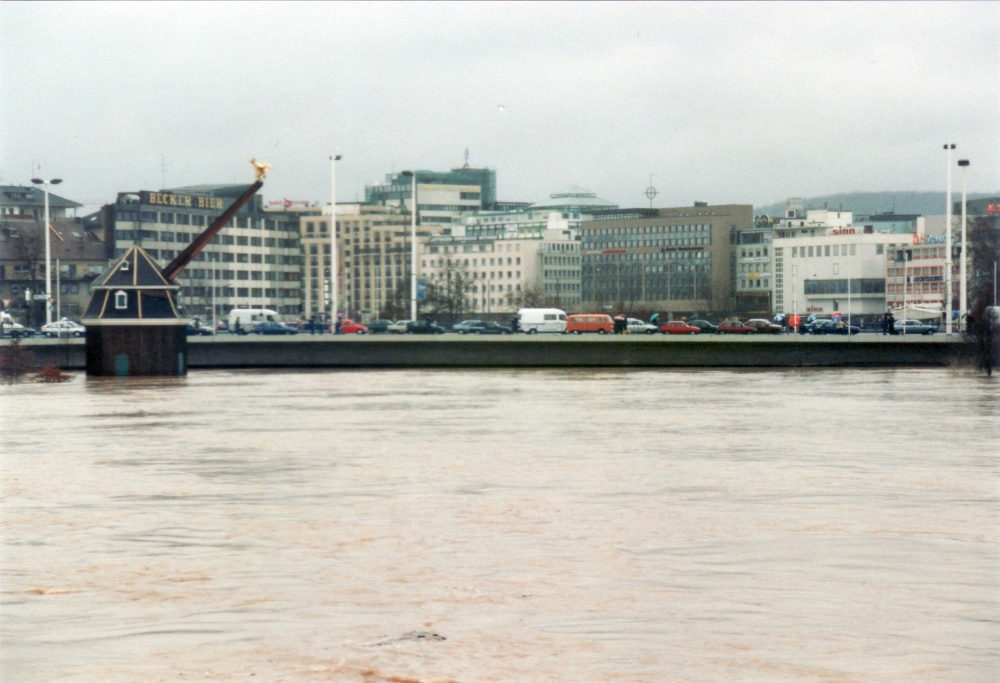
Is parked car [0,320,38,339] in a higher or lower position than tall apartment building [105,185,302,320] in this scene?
lower

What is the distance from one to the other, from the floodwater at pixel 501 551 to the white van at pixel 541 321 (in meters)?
68.0

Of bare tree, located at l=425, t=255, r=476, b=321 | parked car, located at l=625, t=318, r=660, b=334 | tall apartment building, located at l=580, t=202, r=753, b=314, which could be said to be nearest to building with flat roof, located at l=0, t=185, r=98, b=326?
bare tree, located at l=425, t=255, r=476, b=321

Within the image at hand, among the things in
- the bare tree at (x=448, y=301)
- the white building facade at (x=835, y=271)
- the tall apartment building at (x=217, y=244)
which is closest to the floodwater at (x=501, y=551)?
the bare tree at (x=448, y=301)

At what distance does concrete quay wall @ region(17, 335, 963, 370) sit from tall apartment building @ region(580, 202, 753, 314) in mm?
103694

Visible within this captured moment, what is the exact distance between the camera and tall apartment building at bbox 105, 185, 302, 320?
15862cm

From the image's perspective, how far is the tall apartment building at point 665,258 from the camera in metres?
164

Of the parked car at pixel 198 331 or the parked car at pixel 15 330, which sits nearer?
the parked car at pixel 15 330

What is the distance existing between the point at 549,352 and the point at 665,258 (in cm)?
11283

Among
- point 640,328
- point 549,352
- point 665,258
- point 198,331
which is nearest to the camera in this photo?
point 549,352

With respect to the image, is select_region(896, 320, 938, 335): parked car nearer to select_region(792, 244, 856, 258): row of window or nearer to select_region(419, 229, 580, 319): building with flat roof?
select_region(792, 244, 856, 258): row of window

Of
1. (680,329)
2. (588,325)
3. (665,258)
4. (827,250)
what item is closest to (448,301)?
(665,258)

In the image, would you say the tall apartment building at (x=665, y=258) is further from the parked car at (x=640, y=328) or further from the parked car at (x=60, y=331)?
the parked car at (x=60, y=331)

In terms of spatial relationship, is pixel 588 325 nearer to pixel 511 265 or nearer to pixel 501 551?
pixel 501 551

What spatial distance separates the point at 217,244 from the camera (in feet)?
565
